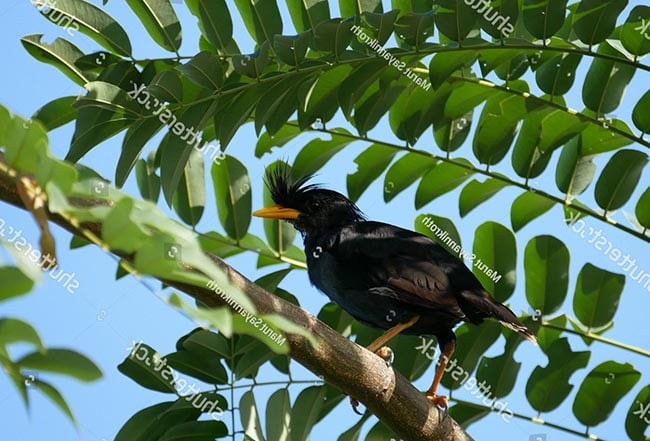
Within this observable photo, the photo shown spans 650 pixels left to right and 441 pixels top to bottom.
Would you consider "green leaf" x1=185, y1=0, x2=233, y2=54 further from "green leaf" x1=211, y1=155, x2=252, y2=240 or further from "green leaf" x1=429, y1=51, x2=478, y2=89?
"green leaf" x1=429, y1=51, x2=478, y2=89

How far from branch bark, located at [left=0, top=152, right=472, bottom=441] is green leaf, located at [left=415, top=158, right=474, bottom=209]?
3.94ft

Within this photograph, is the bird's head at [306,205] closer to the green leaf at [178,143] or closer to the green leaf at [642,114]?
the green leaf at [178,143]

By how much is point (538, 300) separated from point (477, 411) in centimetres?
56

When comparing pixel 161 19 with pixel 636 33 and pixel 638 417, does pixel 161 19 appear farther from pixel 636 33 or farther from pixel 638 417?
pixel 638 417

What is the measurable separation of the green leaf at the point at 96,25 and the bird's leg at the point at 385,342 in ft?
5.41

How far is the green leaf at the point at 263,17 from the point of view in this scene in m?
4.01

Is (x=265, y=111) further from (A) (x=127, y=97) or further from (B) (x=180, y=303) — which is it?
(B) (x=180, y=303)

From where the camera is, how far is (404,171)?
14.5ft

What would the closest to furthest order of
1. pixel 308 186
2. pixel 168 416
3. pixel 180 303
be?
pixel 180 303 < pixel 168 416 < pixel 308 186

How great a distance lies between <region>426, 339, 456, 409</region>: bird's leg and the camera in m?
4.18

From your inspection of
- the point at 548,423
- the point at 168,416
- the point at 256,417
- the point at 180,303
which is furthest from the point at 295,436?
the point at 180,303

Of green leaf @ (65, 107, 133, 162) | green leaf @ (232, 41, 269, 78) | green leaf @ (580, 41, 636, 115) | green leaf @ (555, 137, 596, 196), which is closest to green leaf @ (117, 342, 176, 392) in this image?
green leaf @ (65, 107, 133, 162)

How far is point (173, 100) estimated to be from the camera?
364cm

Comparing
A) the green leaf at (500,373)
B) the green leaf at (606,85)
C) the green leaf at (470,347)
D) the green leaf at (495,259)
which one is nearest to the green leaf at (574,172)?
the green leaf at (606,85)
